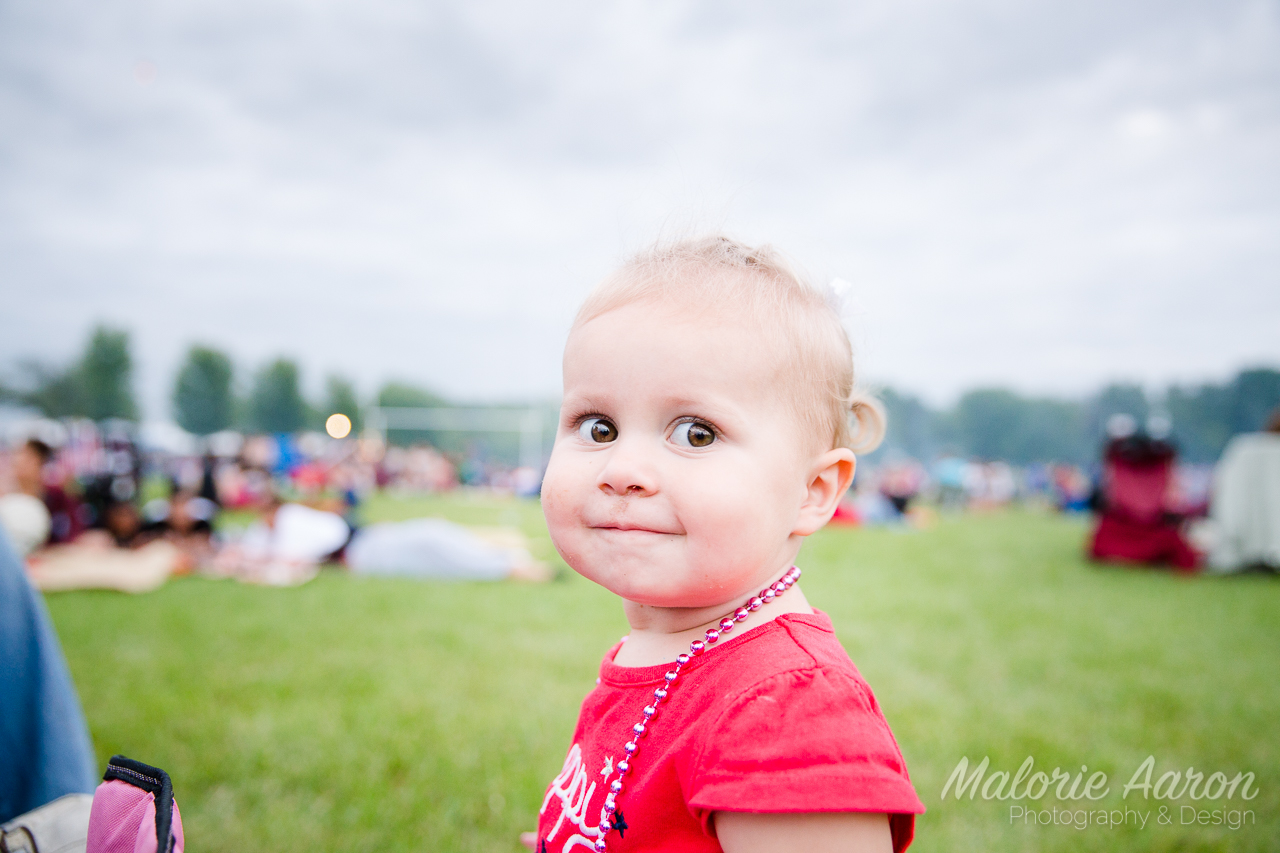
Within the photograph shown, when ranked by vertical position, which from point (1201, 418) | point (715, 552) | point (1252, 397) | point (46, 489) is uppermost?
point (1252, 397)

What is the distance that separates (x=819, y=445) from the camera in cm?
95

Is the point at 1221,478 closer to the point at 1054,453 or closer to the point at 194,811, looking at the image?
the point at 194,811

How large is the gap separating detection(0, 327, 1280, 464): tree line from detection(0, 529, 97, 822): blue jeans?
93.5 ft

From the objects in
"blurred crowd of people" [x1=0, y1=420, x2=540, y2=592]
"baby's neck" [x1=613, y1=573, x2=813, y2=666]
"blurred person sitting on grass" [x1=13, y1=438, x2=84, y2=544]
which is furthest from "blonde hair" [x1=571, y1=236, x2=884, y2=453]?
"blurred person sitting on grass" [x1=13, y1=438, x2=84, y2=544]

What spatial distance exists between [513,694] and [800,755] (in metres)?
2.97

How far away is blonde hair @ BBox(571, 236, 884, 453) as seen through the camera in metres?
0.90

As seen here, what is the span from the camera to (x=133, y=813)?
0.69 m

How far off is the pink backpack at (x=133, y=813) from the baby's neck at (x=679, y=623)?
1.76ft

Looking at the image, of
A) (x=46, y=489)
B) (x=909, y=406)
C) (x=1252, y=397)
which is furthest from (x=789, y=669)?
(x=1252, y=397)

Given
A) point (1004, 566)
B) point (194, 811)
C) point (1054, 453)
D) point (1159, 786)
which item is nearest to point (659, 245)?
point (194, 811)

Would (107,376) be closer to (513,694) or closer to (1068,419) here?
A: (513,694)

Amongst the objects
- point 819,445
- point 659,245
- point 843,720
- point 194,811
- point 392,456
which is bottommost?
point 392,456

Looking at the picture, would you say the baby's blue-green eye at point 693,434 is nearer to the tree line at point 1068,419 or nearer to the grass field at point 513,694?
the grass field at point 513,694

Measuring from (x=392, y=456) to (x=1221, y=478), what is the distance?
914 inches
